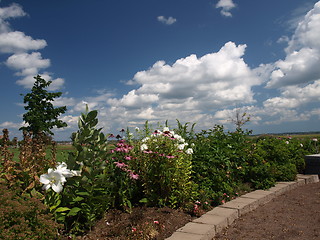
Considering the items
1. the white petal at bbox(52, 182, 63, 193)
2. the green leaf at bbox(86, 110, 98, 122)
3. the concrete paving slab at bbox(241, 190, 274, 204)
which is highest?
the green leaf at bbox(86, 110, 98, 122)

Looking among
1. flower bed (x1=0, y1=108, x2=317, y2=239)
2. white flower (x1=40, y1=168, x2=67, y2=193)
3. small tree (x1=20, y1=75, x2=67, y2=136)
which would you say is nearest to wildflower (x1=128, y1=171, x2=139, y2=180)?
flower bed (x1=0, y1=108, x2=317, y2=239)

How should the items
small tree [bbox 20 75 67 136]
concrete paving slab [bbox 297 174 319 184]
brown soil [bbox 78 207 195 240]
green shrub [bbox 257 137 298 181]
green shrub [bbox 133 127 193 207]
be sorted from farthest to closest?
1. small tree [bbox 20 75 67 136]
2. concrete paving slab [bbox 297 174 319 184]
3. green shrub [bbox 257 137 298 181]
4. green shrub [bbox 133 127 193 207]
5. brown soil [bbox 78 207 195 240]

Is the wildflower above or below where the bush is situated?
above

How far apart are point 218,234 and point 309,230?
138 centimetres

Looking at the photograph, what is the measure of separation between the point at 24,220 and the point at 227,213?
9.33ft

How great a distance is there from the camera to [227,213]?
409cm

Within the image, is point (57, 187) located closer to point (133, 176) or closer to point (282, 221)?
point (133, 176)

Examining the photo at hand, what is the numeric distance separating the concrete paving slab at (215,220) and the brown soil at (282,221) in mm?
89

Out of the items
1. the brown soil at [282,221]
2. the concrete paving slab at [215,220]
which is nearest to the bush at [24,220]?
the concrete paving slab at [215,220]

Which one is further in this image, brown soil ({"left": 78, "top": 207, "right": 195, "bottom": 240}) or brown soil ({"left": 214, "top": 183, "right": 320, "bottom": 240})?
brown soil ({"left": 214, "top": 183, "right": 320, "bottom": 240})

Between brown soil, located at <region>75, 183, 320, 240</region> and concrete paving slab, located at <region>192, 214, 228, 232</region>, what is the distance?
0.09 m

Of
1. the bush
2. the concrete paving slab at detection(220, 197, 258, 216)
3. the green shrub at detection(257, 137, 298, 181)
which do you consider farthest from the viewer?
the green shrub at detection(257, 137, 298, 181)

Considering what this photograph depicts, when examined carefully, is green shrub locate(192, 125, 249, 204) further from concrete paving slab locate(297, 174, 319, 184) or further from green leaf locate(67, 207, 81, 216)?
green leaf locate(67, 207, 81, 216)

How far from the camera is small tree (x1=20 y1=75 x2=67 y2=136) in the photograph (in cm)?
2700
